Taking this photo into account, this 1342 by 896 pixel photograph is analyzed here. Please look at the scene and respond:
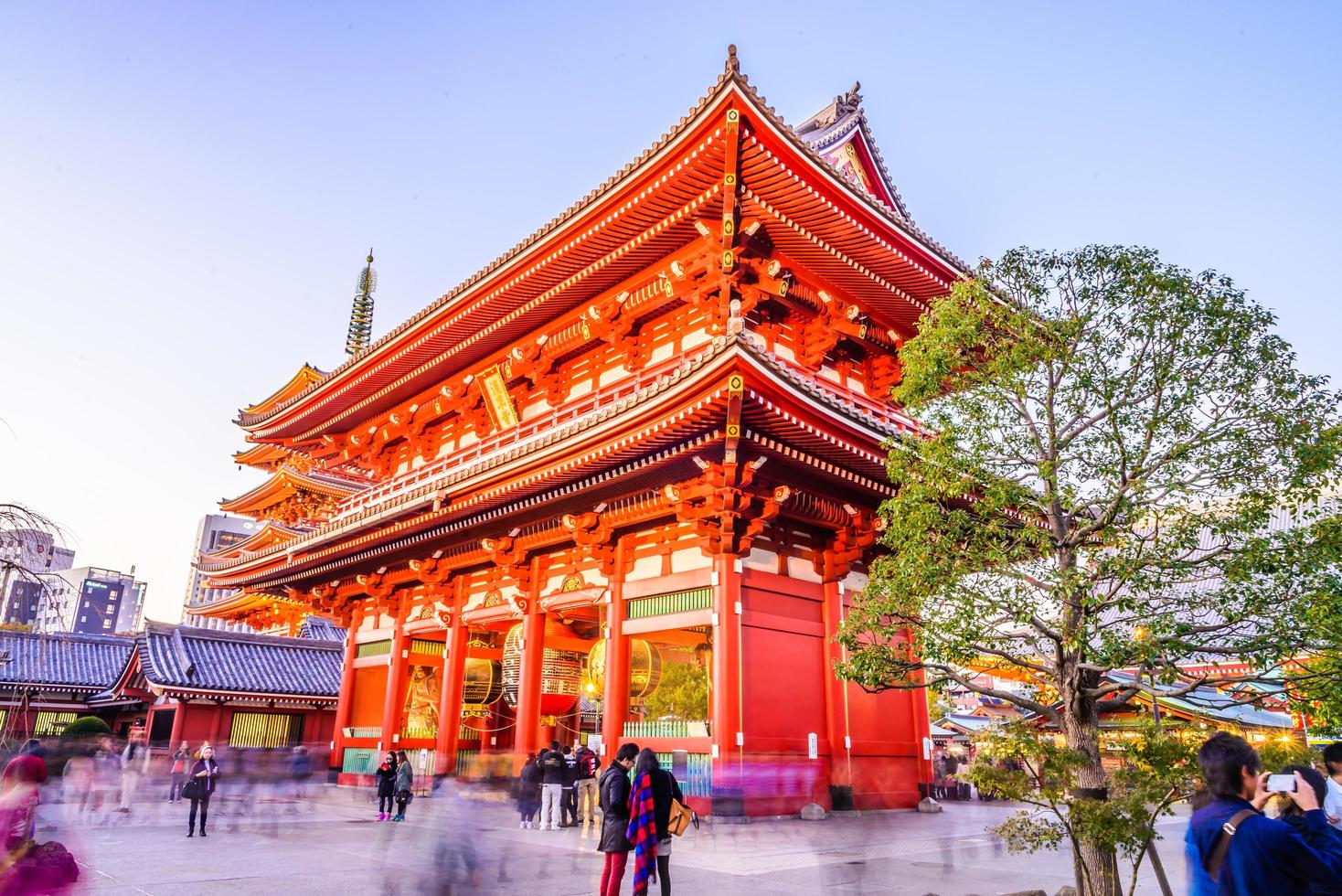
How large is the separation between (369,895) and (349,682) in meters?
18.0

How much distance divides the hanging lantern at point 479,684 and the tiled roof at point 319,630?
19.8 meters

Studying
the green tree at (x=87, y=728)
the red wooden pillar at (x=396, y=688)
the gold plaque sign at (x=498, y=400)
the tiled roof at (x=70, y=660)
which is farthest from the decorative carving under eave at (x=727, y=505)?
the tiled roof at (x=70, y=660)

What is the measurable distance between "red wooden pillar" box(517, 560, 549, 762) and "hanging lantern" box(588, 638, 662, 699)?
1321 millimetres

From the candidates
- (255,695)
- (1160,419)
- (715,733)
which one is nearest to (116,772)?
(255,695)

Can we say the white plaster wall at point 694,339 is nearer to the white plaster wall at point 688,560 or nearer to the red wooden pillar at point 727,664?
the white plaster wall at point 688,560

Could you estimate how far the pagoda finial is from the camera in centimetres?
4250

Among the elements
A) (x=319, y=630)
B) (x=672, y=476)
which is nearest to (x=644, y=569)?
(x=672, y=476)

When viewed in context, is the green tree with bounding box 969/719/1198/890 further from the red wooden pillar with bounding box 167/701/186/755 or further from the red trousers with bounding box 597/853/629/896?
the red wooden pillar with bounding box 167/701/186/755

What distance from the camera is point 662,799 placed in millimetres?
7582

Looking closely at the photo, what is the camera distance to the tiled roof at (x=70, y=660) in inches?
1309

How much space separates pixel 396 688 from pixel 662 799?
16.3 metres

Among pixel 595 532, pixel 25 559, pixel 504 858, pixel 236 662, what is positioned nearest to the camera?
pixel 25 559

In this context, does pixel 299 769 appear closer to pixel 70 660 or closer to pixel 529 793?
pixel 529 793

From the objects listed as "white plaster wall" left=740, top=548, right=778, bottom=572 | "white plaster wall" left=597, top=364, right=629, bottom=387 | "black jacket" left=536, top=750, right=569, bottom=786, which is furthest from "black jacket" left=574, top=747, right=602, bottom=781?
"white plaster wall" left=597, top=364, right=629, bottom=387
